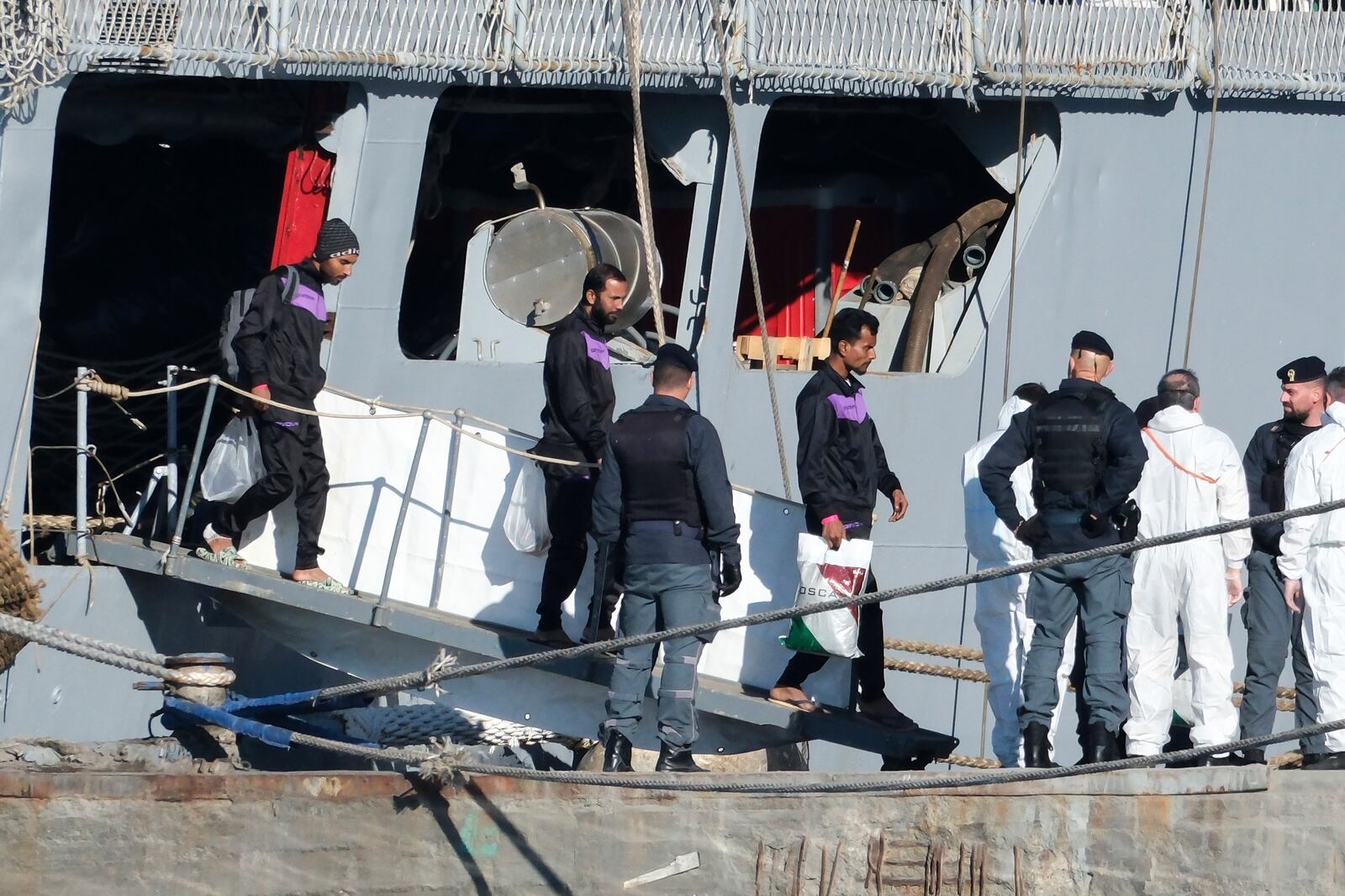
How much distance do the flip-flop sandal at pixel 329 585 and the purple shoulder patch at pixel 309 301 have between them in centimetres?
111

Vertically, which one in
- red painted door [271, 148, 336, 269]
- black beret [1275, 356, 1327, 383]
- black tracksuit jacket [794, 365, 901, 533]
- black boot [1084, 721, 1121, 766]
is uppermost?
red painted door [271, 148, 336, 269]

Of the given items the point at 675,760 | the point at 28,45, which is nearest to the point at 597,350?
the point at 675,760

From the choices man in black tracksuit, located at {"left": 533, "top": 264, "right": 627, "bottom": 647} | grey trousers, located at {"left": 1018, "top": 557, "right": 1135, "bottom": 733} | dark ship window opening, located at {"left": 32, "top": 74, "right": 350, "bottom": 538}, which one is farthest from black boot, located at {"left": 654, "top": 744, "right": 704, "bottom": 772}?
dark ship window opening, located at {"left": 32, "top": 74, "right": 350, "bottom": 538}

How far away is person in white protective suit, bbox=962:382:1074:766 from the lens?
6.80 m

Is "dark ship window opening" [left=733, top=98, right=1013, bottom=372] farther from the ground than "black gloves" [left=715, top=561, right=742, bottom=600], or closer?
farther from the ground

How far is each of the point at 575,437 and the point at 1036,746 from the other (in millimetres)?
2184

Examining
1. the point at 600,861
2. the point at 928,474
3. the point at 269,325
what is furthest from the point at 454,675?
the point at 928,474

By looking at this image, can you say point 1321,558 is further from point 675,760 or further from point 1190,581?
point 675,760

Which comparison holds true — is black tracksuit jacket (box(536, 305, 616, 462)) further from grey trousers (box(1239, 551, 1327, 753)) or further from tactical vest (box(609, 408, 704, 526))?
grey trousers (box(1239, 551, 1327, 753))

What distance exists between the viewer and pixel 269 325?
6.93 metres

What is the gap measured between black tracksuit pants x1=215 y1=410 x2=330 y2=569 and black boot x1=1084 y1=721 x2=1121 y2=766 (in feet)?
10.8

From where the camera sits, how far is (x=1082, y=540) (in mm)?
5895

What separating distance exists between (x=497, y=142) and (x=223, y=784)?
5175mm

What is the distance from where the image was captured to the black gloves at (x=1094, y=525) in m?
5.86
